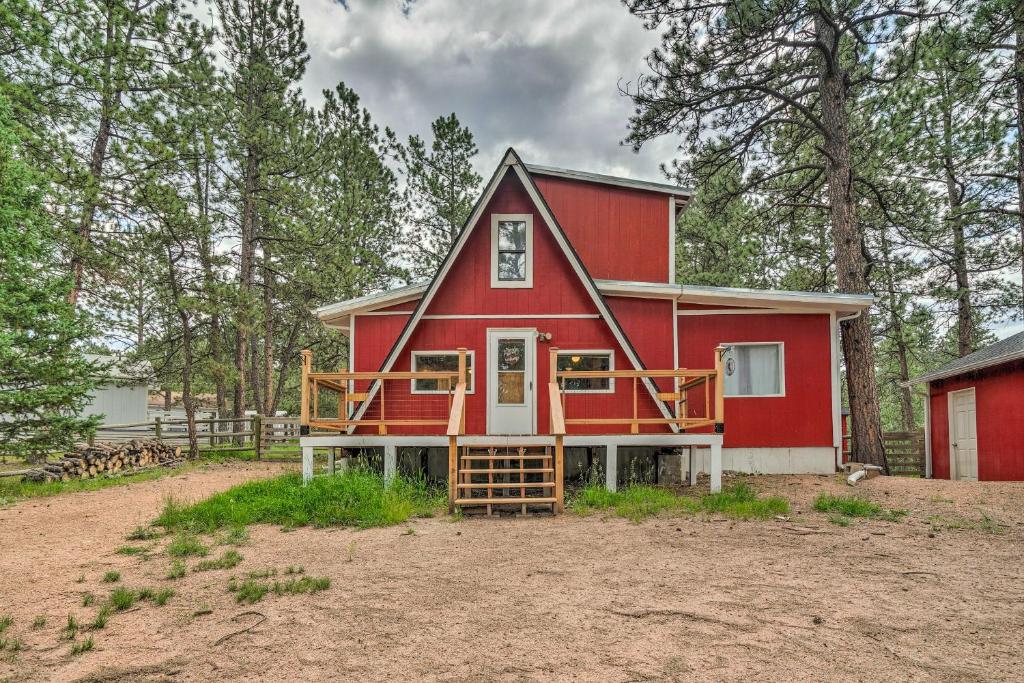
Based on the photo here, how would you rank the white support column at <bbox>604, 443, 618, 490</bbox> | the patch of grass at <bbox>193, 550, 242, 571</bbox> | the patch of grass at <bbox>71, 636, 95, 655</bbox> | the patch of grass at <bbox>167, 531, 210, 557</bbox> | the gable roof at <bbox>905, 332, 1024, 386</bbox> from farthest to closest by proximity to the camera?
the gable roof at <bbox>905, 332, 1024, 386</bbox>, the white support column at <bbox>604, 443, 618, 490</bbox>, the patch of grass at <bbox>167, 531, 210, 557</bbox>, the patch of grass at <bbox>193, 550, 242, 571</bbox>, the patch of grass at <bbox>71, 636, 95, 655</bbox>

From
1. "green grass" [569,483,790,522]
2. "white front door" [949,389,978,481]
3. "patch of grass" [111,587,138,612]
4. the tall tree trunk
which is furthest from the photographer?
"white front door" [949,389,978,481]

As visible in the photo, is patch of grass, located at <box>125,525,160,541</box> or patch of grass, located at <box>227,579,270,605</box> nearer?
patch of grass, located at <box>227,579,270,605</box>

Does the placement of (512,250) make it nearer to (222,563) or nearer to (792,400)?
(792,400)

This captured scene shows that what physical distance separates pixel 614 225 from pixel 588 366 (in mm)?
3966

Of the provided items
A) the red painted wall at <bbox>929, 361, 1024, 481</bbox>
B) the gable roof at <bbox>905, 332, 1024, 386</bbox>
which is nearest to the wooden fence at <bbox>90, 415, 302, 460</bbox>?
the gable roof at <bbox>905, 332, 1024, 386</bbox>

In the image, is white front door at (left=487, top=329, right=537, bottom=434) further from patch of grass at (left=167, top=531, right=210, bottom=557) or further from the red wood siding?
patch of grass at (left=167, top=531, right=210, bottom=557)

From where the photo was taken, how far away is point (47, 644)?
345cm

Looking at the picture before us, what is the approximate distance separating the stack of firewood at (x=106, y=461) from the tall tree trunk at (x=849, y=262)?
1607 cm

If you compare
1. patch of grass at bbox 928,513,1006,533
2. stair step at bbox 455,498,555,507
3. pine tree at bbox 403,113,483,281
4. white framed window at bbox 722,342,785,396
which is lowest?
patch of grass at bbox 928,513,1006,533

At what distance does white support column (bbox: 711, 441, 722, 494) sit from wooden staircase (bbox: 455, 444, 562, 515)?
7.87ft

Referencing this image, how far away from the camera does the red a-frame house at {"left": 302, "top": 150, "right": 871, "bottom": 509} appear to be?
8727mm

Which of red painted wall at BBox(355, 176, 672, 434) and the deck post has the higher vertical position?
red painted wall at BBox(355, 176, 672, 434)

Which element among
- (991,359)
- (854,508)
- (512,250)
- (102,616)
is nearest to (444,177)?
(512,250)

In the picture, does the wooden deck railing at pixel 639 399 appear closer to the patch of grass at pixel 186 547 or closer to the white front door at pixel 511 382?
the white front door at pixel 511 382
